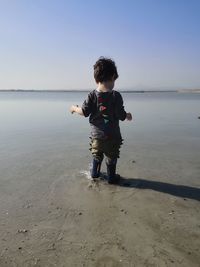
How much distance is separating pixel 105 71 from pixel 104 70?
22mm

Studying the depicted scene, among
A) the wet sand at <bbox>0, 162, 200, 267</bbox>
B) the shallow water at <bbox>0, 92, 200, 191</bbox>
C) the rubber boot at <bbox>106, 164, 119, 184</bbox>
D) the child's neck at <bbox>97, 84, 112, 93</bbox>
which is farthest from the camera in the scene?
the shallow water at <bbox>0, 92, 200, 191</bbox>

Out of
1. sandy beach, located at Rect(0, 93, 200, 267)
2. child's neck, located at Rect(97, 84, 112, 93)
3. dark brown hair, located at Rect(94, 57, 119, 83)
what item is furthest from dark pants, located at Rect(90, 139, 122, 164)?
dark brown hair, located at Rect(94, 57, 119, 83)

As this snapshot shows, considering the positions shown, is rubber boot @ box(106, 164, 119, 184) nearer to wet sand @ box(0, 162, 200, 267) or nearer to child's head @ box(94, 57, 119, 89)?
wet sand @ box(0, 162, 200, 267)

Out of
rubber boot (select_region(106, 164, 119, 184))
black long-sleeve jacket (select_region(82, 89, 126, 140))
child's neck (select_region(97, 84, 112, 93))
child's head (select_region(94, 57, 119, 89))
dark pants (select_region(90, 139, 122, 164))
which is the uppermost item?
child's head (select_region(94, 57, 119, 89))

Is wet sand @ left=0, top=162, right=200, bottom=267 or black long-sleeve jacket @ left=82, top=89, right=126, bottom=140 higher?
black long-sleeve jacket @ left=82, top=89, right=126, bottom=140

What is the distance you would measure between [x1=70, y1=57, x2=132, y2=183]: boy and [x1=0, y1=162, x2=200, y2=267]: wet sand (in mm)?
425

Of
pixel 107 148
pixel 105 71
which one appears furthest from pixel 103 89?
pixel 107 148

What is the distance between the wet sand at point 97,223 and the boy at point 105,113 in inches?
16.7

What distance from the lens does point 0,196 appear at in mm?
4652

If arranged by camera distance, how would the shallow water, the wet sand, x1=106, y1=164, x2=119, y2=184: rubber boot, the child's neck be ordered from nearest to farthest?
1. the wet sand
2. x1=106, y1=164, x2=119, y2=184: rubber boot
3. the child's neck
4. the shallow water

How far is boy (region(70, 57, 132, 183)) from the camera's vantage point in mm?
5312

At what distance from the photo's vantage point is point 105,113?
17.6ft

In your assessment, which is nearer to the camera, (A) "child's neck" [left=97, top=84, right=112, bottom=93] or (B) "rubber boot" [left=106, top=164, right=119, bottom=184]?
(B) "rubber boot" [left=106, top=164, right=119, bottom=184]

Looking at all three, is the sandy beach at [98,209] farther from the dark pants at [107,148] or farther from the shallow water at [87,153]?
the dark pants at [107,148]
